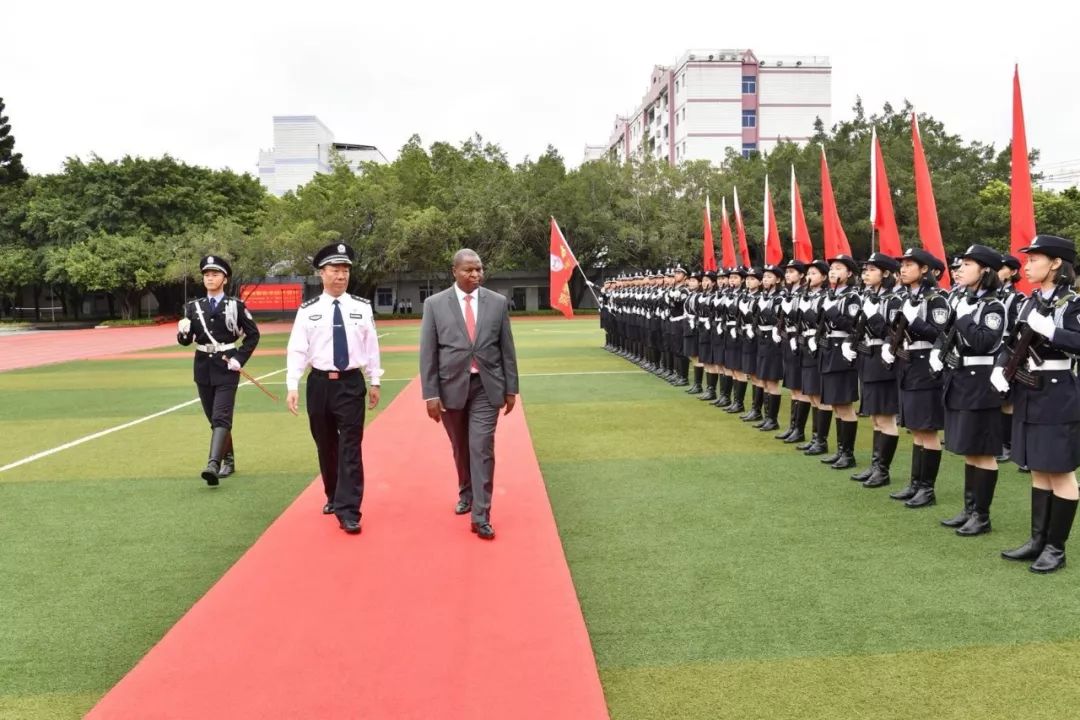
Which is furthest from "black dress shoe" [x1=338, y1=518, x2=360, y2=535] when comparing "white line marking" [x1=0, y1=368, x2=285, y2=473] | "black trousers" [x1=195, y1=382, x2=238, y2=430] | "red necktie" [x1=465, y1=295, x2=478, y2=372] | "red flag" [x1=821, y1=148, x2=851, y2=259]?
"red flag" [x1=821, y1=148, x2=851, y2=259]

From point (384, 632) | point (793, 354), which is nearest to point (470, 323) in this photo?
point (384, 632)

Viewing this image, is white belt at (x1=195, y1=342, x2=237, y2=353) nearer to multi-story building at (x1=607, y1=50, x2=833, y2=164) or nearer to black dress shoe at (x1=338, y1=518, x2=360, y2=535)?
black dress shoe at (x1=338, y1=518, x2=360, y2=535)

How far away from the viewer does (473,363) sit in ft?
18.0

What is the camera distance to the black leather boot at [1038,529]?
4.86 meters

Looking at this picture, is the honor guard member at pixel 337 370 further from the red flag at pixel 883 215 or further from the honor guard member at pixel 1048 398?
the red flag at pixel 883 215

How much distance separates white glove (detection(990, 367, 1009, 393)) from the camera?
4.88 metres

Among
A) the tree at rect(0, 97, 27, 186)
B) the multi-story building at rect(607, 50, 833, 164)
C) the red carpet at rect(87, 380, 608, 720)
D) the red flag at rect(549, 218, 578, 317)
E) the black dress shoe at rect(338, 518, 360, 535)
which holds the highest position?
the multi-story building at rect(607, 50, 833, 164)

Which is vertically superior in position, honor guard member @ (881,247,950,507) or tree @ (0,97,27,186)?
tree @ (0,97,27,186)

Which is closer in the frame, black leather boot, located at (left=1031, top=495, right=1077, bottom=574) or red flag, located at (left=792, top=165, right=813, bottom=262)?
black leather boot, located at (left=1031, top=495, right=1077, bottom=574)

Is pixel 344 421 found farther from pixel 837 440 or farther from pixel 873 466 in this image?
pixel 837 440

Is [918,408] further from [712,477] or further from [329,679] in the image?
[329,679]

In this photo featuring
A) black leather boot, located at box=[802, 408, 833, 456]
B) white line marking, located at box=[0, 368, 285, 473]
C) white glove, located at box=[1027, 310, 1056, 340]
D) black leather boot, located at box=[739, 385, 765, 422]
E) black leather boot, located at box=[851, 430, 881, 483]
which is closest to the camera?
white glove, located at box=[1027, 310, 1056, 340]

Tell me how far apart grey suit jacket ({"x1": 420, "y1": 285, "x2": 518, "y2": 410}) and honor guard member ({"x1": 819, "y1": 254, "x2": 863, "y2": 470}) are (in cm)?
336

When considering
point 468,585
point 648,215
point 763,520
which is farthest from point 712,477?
point 648,215
